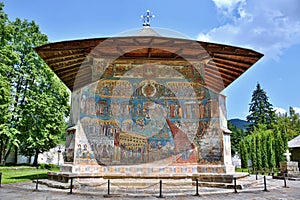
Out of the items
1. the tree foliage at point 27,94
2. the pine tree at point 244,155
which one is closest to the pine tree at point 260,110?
the pine tree at point 244,155

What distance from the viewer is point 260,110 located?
4666 centimetres

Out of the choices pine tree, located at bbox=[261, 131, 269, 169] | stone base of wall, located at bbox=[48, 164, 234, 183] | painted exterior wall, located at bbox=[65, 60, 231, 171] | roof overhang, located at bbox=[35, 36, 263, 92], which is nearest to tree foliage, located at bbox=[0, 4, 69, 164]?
roof overhang, located at bbox=[35, 36, 263, 92]

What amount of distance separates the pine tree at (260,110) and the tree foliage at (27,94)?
34.8 meters

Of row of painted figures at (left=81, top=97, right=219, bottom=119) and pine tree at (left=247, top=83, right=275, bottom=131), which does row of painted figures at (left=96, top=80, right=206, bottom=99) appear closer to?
row of painted figures at (left=81, top=97, right=219, bottom=119)

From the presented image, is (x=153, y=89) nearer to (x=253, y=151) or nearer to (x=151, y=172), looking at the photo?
(x=151, y=172)

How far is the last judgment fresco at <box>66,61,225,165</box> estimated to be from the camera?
35.7ft

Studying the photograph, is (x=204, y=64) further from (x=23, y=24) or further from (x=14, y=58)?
(x=23, y=24)

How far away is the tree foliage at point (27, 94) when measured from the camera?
19234 millimetres

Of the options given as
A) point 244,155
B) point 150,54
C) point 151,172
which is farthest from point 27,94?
point 244,155

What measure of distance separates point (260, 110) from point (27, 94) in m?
39.4

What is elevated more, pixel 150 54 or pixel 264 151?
pixel 150 54

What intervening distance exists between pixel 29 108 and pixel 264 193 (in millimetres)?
17943

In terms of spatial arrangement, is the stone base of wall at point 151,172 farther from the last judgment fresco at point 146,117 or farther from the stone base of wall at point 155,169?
the last judgment fresco at point 146,117

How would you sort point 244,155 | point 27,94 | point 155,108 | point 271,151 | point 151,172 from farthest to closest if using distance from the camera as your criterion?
point 244,155, point 271,151, point 27,94, point 155,108, point 151,172
